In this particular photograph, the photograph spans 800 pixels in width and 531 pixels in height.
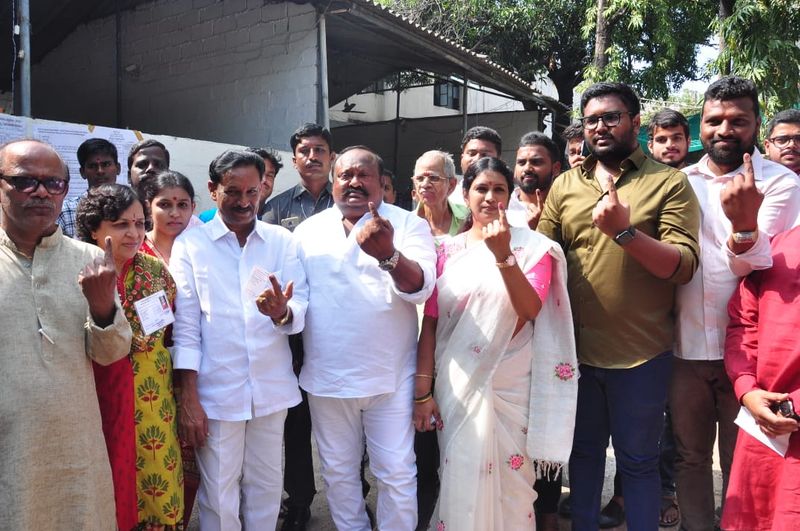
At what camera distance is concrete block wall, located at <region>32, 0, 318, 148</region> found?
812 centimetres

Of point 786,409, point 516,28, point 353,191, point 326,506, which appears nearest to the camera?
point 786,409

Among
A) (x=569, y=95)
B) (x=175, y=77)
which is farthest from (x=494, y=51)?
(x=175, y=77)

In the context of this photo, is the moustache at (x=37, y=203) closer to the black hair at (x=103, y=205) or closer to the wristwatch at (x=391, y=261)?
the black hair at (x=103, y=205)

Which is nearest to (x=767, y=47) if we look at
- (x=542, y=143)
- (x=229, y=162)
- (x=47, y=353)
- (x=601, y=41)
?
(x=601, y=41)

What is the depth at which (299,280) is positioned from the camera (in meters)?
2.70

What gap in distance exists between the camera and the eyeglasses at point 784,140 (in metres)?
3.56

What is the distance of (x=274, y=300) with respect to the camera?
2.42 metres

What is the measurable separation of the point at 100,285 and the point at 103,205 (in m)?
0.55

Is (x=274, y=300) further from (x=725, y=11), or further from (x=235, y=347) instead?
(x=725, y=11)

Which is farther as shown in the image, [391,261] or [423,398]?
[423,398]

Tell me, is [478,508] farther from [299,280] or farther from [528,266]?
[299,280]

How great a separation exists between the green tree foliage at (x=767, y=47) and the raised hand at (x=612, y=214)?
8.07 m

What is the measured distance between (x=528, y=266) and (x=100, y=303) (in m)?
1.56

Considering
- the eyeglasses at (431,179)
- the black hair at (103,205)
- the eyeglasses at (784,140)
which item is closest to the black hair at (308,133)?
the eyeglasses at (431,179)
